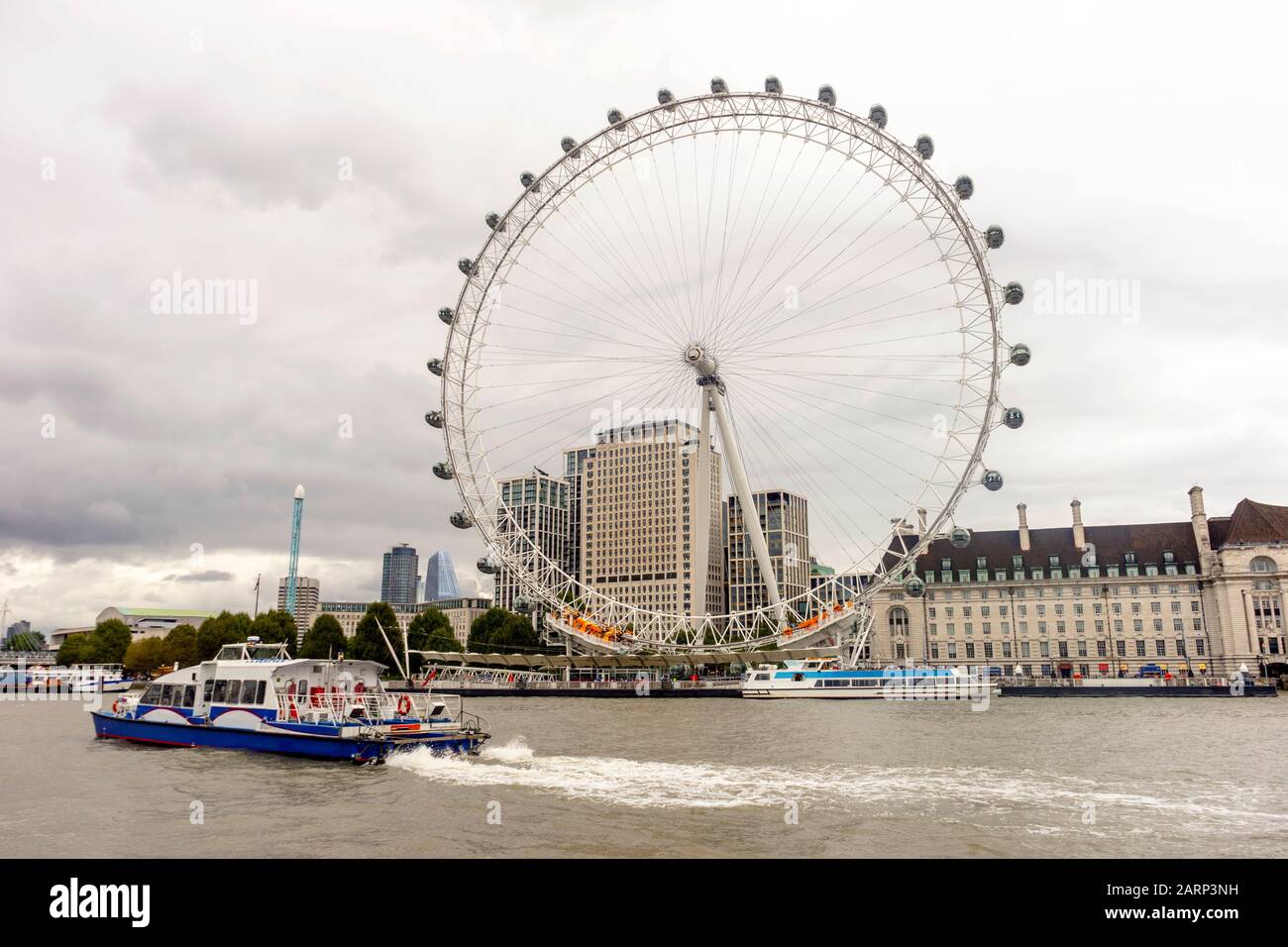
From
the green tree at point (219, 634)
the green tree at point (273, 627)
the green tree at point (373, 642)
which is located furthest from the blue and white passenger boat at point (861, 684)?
the green tree at point (219, 634)

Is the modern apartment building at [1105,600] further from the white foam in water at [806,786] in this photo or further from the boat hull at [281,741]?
the boat hull at [281,741]

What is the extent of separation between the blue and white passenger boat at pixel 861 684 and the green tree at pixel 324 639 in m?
62.0

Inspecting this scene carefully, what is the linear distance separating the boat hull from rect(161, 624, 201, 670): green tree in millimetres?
90431

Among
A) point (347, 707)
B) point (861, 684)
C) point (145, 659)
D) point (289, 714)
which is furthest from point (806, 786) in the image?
point (145, 659)

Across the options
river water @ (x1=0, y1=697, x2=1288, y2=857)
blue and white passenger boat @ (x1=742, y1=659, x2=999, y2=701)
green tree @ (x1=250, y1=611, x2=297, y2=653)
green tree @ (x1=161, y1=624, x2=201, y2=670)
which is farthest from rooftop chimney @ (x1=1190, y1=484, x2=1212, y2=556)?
green tree @ (x1=161, y1=624, x2=201, y2=670)

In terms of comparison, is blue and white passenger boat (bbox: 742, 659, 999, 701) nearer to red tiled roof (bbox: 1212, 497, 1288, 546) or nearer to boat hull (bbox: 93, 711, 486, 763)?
red tiled roof (bbox: 1212, 497, 1288, 546)

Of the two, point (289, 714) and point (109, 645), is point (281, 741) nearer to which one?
point (289, 714)

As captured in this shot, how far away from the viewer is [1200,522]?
366ft

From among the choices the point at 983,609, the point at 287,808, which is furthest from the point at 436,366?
the point at 983,609

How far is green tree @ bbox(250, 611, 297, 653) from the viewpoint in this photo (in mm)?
118294
